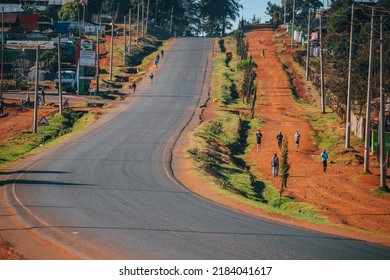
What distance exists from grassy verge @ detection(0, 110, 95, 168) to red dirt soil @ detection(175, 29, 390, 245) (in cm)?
1047

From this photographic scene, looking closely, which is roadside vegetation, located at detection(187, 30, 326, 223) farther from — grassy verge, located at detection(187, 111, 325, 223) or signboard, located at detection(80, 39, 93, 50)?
signboard, located at detection(80, 39, 93, 50)

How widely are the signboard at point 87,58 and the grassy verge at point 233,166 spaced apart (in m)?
17.6

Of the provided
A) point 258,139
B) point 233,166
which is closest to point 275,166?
point 233,166

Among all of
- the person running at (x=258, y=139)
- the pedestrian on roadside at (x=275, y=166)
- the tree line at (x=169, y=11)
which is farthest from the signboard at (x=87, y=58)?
the tree line at (x=169, y=11)

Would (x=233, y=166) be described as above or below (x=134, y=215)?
below

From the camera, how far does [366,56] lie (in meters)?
66.3

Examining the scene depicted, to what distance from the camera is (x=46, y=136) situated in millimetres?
49625

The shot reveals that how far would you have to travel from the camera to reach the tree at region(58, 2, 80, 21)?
135250 millimetres

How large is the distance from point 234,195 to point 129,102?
4215 centimetres

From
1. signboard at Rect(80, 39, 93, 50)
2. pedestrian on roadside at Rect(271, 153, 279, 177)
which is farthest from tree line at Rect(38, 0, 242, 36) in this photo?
pedestrian on roadside at Rect(271, 153, 279, 177)

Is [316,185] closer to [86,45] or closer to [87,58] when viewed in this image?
[87,58]

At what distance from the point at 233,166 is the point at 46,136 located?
1596 cm

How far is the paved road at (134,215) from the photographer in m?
18.3

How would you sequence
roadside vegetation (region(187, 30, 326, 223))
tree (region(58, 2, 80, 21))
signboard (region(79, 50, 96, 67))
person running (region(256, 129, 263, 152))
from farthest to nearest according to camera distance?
tree (region(58, 2, 80, 21)) < signboard (region(79, 50, 96, 67)) < person running (region(256, 129, 263, 152)) < roadside vegetation (region(187, 30, 326, 223))
